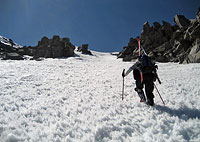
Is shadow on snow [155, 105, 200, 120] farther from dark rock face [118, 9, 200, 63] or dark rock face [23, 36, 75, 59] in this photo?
dark rock face [23, 36, 75, 59]

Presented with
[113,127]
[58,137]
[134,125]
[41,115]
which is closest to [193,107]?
[134,125]

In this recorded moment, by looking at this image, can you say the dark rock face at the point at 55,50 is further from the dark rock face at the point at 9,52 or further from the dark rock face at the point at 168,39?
the dark rock face at the point at 168,39

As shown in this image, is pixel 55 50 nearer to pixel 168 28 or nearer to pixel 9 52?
pixel 9 52

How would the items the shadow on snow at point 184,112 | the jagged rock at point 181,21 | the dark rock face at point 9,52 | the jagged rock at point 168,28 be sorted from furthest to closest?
1. the jagged rock at point 168,28
2. the jagged rock at point 181,21
3. the dark rock face at point 9,52
4. the shadow on snow at point 184,112

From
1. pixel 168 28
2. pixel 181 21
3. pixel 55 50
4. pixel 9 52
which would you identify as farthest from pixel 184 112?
pixel 9 52

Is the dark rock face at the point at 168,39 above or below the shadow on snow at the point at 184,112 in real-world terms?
above

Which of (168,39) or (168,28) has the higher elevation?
(168,28)

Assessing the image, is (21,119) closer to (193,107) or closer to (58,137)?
(58,137)

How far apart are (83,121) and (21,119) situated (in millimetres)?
2023

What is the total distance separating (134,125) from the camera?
10.6 ft

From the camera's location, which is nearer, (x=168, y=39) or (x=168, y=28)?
(x=168, y=39)

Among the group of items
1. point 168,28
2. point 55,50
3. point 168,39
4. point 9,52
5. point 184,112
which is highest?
point 168,28

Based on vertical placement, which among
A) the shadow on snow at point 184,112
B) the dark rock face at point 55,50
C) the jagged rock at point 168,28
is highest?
the jagged rock at point 168,28

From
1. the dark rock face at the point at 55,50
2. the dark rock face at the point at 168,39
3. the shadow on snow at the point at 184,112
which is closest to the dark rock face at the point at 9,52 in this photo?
the dark rock face at the point at 55,50
